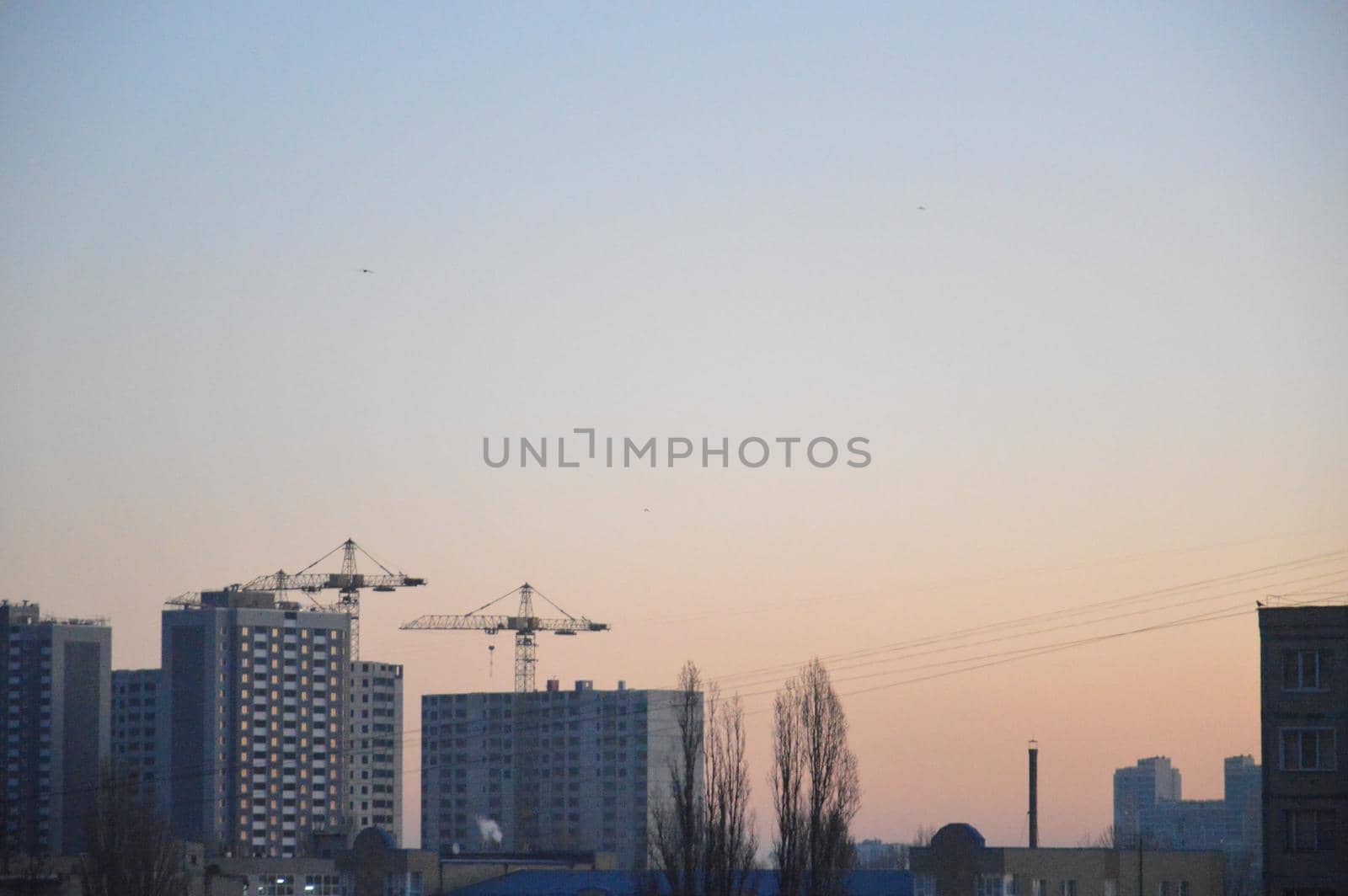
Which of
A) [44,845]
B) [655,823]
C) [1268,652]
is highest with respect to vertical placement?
[1268,652]

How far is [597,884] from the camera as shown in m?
74.8

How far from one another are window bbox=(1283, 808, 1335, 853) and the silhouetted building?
16.5 ft

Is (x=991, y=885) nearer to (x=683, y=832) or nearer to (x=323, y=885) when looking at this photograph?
(x=683, y=832)

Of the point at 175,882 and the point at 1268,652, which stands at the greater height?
the point at 1268,652

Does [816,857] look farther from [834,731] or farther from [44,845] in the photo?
[44,845]

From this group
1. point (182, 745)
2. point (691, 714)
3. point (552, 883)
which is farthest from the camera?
point (182, 745)

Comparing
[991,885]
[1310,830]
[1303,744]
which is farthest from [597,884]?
[1303,744]

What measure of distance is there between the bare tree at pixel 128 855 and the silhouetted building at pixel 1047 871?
3107cm

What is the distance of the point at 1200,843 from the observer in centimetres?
17538

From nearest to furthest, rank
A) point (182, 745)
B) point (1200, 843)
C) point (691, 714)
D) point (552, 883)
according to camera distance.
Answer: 1. point (691, 714)
2. point (552, 883)
3. point (1200, 843)
4. point (182, 745)

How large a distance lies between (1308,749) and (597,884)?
27.8 meters

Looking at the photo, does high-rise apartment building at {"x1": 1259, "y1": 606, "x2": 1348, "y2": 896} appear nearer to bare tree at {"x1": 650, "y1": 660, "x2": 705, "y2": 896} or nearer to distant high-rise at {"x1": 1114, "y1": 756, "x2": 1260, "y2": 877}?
bare tree at {"x1": 650, "y1": 660, "x2": 705, "y2": 896}

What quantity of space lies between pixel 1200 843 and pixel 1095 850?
378ft

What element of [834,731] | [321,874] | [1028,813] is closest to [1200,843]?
[1028,813]
